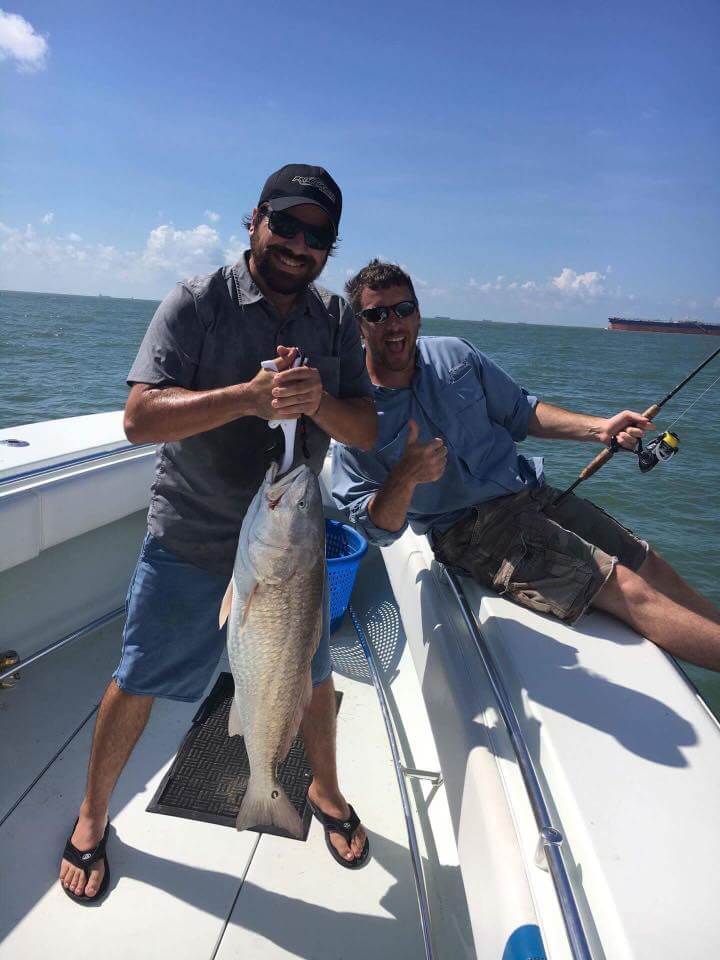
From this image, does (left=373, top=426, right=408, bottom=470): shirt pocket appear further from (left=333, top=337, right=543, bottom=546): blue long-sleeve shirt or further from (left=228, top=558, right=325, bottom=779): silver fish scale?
(left=228, top=558, right=325, bottom=779): silver fish scale

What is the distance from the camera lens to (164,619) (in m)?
2.11

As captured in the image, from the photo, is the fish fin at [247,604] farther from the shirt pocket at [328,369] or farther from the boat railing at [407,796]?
the boat railing at [407,796]

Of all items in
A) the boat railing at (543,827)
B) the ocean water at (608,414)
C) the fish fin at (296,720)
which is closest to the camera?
the boat railing at (543,827)

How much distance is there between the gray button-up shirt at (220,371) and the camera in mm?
1889

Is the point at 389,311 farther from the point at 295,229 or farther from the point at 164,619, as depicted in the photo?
the point at 164,619

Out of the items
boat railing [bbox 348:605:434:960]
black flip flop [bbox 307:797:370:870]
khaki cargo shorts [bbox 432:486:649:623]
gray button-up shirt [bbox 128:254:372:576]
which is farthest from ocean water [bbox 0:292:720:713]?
gray button-up shirt [bbox 128:254:372:576]

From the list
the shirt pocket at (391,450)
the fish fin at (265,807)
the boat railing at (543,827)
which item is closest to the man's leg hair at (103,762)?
the fish fin at (265,807)

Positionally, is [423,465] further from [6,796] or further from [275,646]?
[6,796]

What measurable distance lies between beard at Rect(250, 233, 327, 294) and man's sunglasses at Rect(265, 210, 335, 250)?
42 millimetres

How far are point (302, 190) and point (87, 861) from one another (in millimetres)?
2363

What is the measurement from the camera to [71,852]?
7.27 ft

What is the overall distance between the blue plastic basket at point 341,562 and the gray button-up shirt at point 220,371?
1339mm

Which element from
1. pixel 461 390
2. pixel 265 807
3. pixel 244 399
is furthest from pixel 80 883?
pixel 461 390

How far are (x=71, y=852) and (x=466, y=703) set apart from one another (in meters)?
1.50
